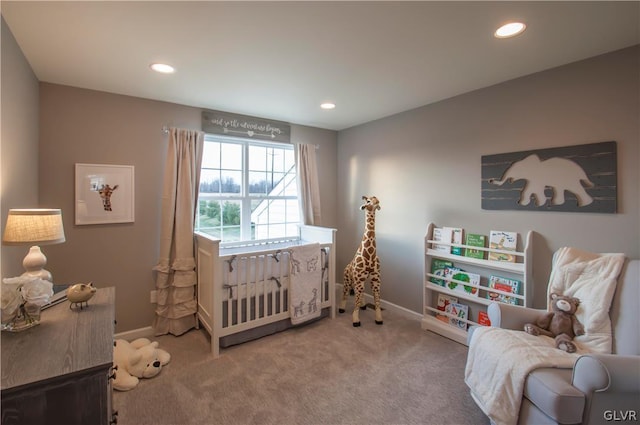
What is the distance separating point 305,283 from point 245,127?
6.15ft

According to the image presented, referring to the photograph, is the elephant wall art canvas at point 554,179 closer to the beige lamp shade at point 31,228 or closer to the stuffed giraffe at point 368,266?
the stuffed giraffe at point 368,266

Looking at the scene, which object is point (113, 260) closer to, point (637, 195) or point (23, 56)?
point (23, 56)

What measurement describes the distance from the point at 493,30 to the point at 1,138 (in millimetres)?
2790

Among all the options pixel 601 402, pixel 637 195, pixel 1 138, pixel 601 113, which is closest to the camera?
pixel 601 402

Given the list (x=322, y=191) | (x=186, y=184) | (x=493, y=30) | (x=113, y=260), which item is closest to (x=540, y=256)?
(x=493, y=30)

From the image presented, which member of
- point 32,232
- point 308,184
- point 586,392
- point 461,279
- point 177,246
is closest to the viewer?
point 586,392

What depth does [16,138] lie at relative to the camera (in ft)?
6.05

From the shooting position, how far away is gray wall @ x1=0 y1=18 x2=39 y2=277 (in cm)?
163

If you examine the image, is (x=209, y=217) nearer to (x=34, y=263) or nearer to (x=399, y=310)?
(x=34, y=263)

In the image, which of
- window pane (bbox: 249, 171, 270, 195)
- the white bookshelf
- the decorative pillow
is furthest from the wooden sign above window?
the decorative pillow

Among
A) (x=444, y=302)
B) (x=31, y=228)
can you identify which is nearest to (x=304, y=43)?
(x=31, y=228)

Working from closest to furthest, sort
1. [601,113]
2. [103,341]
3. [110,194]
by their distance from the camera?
[103,341], [601,113], [110,194]

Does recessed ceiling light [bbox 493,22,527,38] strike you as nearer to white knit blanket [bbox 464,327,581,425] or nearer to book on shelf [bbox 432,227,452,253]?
book on shelf [bbox 432,227,452,253]

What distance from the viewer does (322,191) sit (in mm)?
4141
